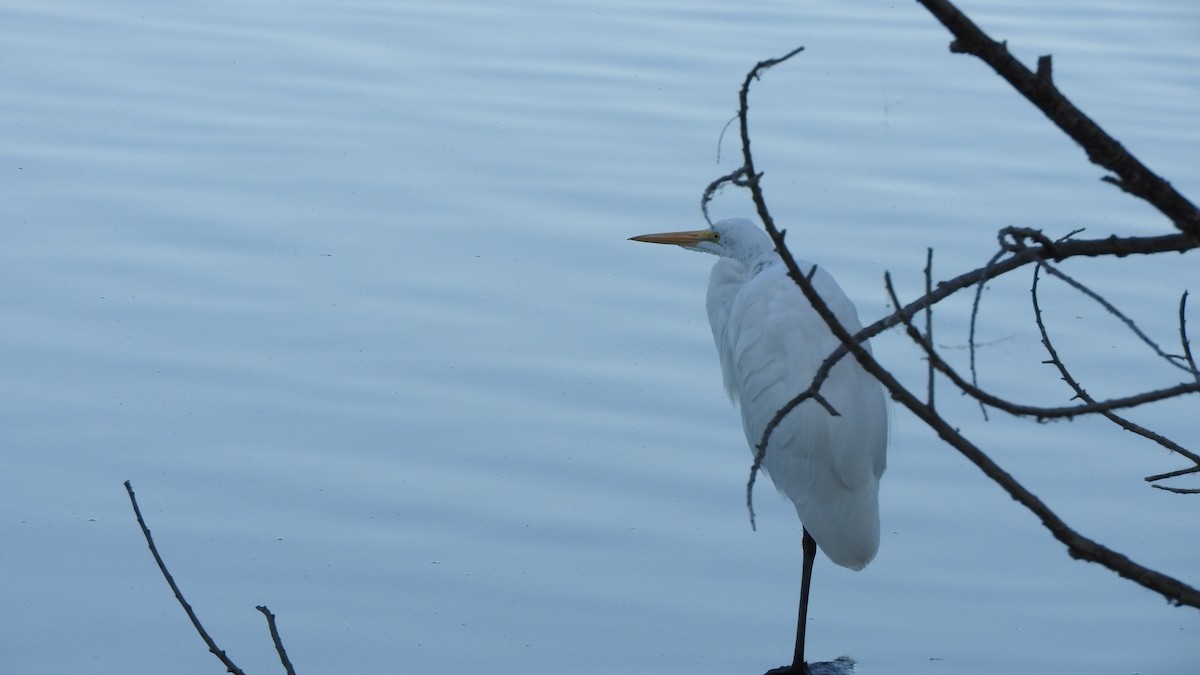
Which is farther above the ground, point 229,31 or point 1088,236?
point 229,31

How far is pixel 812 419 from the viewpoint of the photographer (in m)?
2.22

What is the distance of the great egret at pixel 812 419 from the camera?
87.2 inches

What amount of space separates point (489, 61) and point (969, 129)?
5.16ft

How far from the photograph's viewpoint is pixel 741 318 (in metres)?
2.37

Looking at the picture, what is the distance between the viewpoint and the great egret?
2.21 meters

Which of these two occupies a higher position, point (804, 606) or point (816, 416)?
point (816, 416)

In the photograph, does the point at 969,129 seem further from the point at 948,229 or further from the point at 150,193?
the point at 150,193

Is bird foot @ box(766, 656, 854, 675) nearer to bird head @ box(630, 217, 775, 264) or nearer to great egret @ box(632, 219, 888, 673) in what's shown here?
great egret @ box(632, 219, 888, 673)

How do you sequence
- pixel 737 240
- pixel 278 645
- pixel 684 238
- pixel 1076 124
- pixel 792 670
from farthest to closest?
pixel 684 238, pixel 737 240, pixel 792 670, pixel 278 645, pixel 1076 124

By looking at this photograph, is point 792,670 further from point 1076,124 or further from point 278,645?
point 1076,124

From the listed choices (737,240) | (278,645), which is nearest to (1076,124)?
(278,645)

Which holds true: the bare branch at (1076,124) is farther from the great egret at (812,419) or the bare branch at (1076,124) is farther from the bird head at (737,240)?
the bird head at (737,240)

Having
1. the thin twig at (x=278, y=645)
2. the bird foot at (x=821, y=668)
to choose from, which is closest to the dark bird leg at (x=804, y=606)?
the bird foot at (x=821, y=668)

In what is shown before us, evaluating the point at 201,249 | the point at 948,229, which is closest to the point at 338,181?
the point at 201,249
